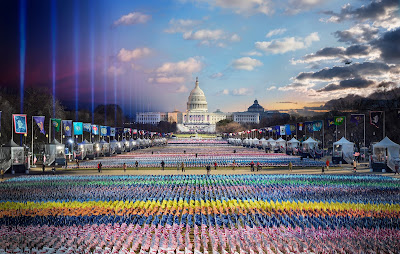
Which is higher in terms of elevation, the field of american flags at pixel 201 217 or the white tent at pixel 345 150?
the white tent at pixel 345 150

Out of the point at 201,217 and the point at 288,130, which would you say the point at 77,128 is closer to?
the point at 288,130

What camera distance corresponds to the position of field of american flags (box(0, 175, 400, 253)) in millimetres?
15828

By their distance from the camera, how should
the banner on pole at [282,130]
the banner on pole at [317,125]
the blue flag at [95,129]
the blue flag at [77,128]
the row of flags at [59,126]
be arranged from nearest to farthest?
1. the row of flags at [59,126]
2. the blue flag at [77,128]
3. the banner on pole at [317,125]
4. the blue flag at [95,129]
5. the banner on pole at [282,130]

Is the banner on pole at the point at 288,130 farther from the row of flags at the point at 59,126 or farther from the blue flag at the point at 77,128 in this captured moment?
the blue flag at the point at 77,128

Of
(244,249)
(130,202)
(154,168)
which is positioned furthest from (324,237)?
(154,168)

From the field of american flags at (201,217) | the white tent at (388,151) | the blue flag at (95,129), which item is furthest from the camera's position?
the blue flag at (95,129)

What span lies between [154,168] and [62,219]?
1090 inches

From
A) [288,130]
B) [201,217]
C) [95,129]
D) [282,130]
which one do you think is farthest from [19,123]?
[282,130]

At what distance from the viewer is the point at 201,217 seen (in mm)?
20250

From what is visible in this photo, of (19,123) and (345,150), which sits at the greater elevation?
(19,123)

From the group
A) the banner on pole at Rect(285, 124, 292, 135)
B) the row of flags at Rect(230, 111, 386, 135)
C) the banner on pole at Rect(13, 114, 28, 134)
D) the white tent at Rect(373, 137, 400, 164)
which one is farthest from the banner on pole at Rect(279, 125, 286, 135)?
the banner on pole at Rect(13, 114, 28, 134)

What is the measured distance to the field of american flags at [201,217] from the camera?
51.9ft

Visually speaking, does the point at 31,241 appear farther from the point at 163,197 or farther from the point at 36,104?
the point at 36,104

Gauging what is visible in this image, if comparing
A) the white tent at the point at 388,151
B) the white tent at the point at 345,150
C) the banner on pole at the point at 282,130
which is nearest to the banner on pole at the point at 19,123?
the white tent at the point at 388,151
